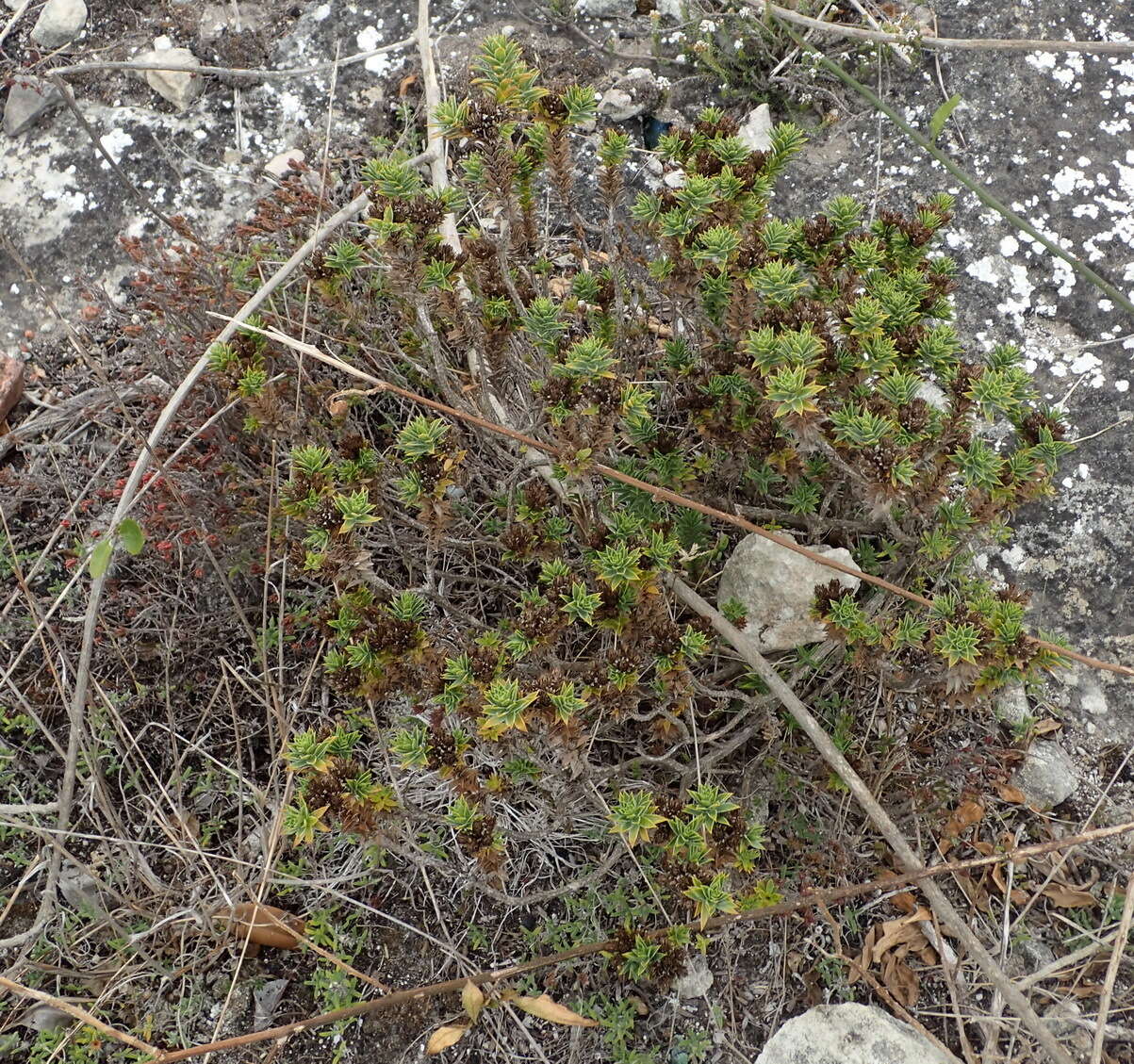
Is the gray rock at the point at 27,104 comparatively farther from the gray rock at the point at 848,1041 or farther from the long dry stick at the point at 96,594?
the gray rock at the point at 848,1041

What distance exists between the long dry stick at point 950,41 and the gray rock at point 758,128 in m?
0.38

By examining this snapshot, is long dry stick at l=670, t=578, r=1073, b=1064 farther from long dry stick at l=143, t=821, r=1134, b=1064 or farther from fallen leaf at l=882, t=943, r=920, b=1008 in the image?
fallen leaf at l=882, t=943, r=920, b=1008

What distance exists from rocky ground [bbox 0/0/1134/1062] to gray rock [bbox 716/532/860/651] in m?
0.85

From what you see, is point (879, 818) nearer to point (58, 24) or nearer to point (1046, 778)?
point (1046, 778)

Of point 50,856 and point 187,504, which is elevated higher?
point 187,504

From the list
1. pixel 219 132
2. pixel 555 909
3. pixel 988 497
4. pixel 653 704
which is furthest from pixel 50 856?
pixel 219 132

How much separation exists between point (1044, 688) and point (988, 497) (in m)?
1.02

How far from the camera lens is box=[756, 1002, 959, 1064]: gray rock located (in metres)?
2.42

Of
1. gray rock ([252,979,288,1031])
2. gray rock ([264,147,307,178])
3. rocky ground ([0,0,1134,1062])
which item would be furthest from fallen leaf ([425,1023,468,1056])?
gray rock ([264,147,307,178])

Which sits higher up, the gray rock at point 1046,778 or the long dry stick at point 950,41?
the long dry stick at point 950,41

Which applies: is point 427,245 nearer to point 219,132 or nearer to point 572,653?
point 572,653

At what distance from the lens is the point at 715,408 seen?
2670 millimetres

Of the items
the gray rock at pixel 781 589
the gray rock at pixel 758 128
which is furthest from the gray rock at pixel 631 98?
the gray rock at pixel 781 589

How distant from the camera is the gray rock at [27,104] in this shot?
4.21m
